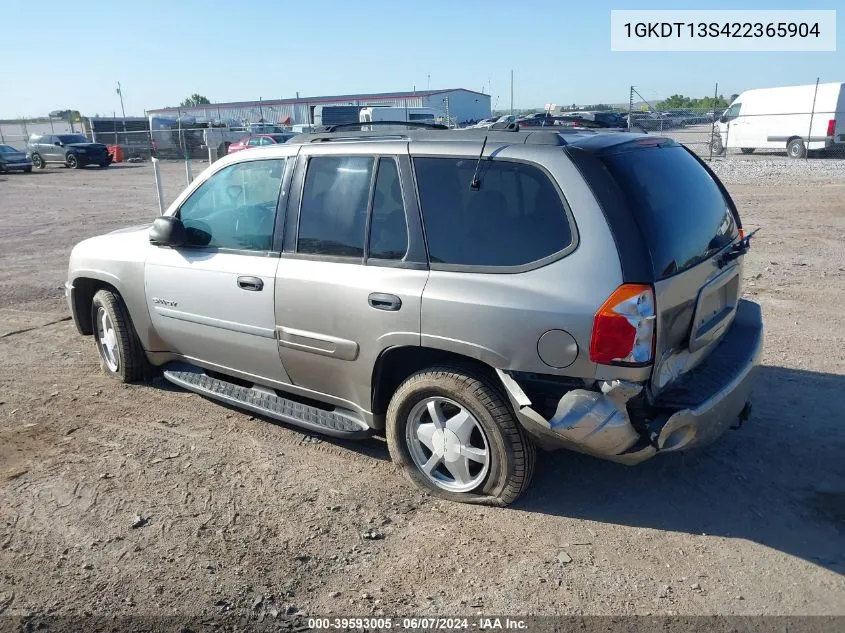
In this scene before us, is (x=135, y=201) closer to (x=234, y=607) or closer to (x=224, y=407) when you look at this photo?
(x=224, y=407)

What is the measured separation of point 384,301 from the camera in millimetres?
3623

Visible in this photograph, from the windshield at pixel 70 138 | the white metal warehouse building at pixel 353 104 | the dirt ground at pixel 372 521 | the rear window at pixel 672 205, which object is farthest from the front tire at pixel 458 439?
the white metal warehouse building at pixel 353 104

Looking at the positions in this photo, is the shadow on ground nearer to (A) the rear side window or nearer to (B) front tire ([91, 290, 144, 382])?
(A) the rear side window

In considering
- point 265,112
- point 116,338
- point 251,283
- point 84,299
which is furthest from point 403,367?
point 265,112

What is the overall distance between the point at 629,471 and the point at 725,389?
82 cm

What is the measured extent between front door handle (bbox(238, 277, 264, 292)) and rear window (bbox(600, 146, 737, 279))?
2.11 metres

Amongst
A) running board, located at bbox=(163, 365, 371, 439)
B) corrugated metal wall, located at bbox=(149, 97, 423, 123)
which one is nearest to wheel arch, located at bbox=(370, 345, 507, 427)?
running board, located at bbox=(163, 365, 371, 439)

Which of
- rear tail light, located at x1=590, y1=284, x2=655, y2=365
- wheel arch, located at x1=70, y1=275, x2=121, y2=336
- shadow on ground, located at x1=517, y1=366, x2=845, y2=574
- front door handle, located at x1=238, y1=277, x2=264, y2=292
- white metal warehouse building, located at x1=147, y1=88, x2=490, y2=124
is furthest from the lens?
white metal warehouse building, located at x1=147, y1=88, x2=490, y2=124

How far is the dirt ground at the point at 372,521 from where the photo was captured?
9.91 ft

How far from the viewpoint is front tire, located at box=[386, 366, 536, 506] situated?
135 inches

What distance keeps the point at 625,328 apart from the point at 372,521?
162cm

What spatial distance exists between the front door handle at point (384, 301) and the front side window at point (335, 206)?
0.29m

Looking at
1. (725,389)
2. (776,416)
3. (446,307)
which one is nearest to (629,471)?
(725,389)

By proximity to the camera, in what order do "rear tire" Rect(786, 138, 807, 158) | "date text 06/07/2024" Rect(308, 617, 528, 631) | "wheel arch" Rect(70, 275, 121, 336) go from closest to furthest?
"date text 06/07/2024" Rect(308, 617, 528, 631), "wheel arch" Rect(70, 275, 121, 336), "rear tire" Rect(786, 138, 807, 158)
